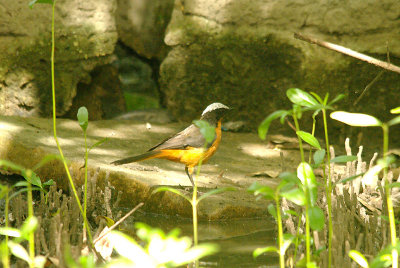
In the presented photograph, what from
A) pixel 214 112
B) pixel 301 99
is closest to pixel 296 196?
pixel 301 99

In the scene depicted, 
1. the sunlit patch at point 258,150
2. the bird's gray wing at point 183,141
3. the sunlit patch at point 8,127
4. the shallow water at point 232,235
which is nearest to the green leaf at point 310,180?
the shallow water at point 232,235

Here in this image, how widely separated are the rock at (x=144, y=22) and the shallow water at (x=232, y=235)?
4.40 metres

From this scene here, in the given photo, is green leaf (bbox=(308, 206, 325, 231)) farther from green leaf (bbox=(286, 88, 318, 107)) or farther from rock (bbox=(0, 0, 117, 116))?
rock (bbox=(0, 0, 117, 116))

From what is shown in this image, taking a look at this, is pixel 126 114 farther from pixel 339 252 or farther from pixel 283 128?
pixel 339 252

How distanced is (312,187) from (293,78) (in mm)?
5179

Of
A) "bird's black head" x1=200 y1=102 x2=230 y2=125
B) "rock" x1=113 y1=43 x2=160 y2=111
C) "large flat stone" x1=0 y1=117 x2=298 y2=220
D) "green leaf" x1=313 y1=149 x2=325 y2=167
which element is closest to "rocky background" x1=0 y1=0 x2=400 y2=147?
"large flat stone" x1=0 y1=117 x2=298 y2=220

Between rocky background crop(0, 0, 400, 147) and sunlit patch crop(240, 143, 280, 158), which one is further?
rocky background crop(0, 0, 400, 147)

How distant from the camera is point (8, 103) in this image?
7898mm

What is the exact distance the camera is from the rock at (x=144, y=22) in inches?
354

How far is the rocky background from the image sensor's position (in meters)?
7.37

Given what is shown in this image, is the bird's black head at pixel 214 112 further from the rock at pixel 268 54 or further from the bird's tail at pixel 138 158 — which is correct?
the rock at pixel 268 54

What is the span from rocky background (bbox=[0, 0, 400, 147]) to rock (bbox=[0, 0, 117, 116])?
13mm

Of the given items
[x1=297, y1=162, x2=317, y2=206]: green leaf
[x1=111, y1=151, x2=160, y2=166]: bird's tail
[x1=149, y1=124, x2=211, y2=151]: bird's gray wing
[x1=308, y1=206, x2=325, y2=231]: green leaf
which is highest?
[x1=297, y1=162, x2=317, y2=206]: green leaf

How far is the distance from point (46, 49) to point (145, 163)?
2492mm
